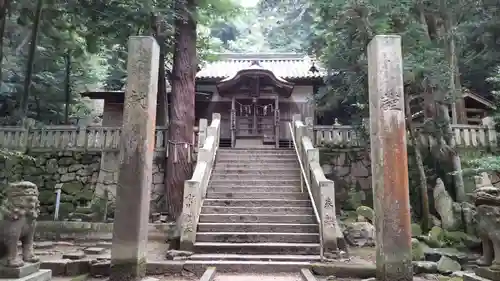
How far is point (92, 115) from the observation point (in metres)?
21.2

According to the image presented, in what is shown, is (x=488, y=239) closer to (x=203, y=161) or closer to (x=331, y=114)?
(x=203, y=161)

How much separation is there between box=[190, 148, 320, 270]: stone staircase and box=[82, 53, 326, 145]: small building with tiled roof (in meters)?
4.77

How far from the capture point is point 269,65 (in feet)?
66.3

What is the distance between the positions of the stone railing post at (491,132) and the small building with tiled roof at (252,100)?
6415mm

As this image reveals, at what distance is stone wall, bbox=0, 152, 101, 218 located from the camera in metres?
11.0

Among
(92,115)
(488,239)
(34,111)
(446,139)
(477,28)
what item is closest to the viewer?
(488,239)

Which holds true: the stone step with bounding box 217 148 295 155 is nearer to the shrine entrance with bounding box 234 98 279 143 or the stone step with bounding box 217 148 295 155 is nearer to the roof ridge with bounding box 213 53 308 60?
the shrine entrance with bounding box 234 98 279 143

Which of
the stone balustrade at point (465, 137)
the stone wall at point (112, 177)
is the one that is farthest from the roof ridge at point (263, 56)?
the stone wall at point (112, 177)

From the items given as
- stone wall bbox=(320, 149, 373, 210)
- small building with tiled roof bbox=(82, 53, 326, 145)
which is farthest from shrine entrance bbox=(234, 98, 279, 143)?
stone wall bbox=(320, 149, 373, 210)

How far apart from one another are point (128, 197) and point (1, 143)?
8.23 meters

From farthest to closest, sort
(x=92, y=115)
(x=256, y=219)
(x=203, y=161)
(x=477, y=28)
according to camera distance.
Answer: (x=92, y=115) → (x=477, y=28) → (x=203, y=161) → (x=256, y=219)

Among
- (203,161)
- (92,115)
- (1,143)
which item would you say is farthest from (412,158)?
(92,115)

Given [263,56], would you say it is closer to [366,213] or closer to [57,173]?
[57,173]

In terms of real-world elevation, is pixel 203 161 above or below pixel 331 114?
below
